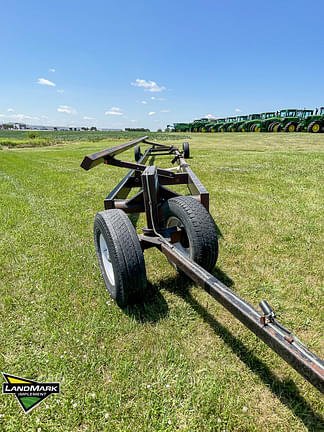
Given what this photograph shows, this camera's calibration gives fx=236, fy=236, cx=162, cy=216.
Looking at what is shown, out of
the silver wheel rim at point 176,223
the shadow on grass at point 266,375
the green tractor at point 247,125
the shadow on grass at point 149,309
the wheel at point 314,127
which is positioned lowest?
the shadow on grass at point 266,375

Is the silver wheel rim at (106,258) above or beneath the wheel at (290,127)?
beneath

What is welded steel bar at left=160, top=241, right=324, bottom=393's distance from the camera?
0.90 m

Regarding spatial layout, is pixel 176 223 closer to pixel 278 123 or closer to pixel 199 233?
pixel 199 233

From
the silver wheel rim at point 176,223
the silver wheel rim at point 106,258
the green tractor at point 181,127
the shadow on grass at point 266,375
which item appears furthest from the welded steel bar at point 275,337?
the green tractor at point 181,127

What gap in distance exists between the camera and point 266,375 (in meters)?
1.57

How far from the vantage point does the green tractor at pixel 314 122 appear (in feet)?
76.7

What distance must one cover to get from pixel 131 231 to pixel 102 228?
306 millimetres

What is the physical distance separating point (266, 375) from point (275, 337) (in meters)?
0.79

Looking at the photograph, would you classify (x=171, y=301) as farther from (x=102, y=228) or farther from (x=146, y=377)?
(x=102, y=228)

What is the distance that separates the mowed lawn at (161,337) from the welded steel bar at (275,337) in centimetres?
64

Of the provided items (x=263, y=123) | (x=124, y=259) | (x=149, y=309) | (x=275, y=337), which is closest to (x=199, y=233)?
(x=124, y=259)

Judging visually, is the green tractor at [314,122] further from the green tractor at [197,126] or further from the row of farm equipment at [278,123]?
the green tractor at [197,126]

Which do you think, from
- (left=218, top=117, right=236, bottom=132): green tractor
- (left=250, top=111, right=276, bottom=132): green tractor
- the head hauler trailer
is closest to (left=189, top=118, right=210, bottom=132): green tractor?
(left=218, top=117, right=236, bottom=132): green tractor

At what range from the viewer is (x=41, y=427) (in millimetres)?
1312
